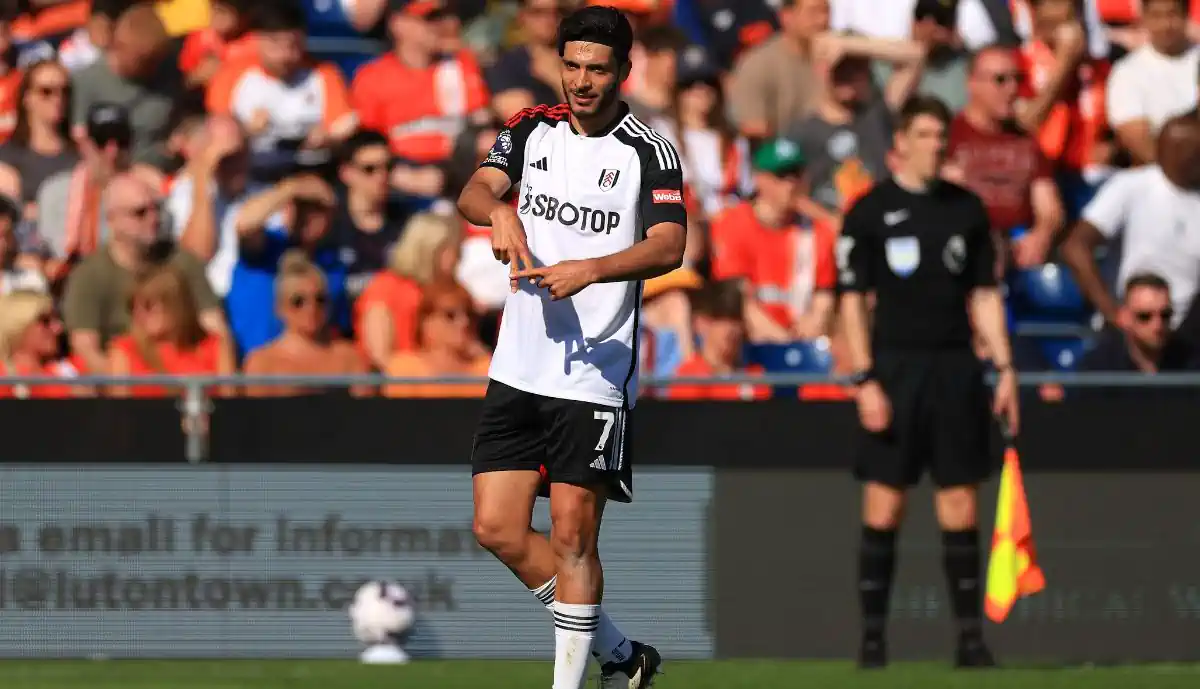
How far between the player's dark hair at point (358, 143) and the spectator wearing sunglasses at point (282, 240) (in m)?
0.27

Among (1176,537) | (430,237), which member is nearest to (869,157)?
(430,237)

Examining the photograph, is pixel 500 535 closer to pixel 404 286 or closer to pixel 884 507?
pixel 884 507

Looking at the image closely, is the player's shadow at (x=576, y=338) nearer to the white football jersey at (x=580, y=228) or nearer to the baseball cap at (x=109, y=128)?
the white football jersey at (x=580, y=228)

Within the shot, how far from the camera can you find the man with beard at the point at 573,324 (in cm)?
605

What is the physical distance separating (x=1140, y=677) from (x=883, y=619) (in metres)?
1.09

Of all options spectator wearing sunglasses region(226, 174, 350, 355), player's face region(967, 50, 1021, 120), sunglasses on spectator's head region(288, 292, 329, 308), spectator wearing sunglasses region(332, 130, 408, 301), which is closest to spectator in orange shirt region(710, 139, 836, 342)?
player's face region(967, 50, 1021, 120)

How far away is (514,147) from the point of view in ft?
20.5

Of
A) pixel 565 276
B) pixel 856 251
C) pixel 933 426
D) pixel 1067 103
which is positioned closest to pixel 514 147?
pixel 565 276

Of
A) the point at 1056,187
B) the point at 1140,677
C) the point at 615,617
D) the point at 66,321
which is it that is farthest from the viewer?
the point at 1056,187

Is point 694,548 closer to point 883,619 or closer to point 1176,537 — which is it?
point 883,619

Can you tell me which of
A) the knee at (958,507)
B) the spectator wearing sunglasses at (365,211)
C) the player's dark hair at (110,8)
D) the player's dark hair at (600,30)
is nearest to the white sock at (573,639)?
the player's dark hair at (600,30)

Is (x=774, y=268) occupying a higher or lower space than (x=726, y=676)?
higher

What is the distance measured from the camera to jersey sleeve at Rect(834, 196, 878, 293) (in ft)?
27.9

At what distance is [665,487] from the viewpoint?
29.8 feet
